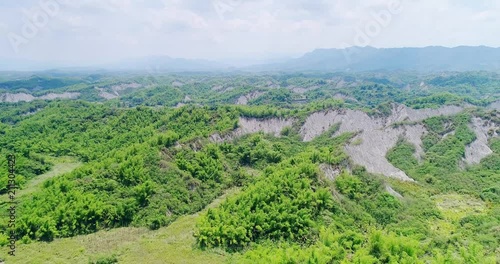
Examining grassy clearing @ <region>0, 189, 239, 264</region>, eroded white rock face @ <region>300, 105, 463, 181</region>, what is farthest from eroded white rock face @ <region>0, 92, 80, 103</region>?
grassy clearing @ <region>0, 189, 239, 264</region>

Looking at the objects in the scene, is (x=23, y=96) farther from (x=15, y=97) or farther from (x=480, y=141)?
(x=480, y=141)

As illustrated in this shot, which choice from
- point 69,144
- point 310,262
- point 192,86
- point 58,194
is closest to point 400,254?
point 310,262

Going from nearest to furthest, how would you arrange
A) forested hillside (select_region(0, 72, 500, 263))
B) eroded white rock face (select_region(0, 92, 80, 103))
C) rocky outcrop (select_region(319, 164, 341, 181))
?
1. forested hillside (select_region(0, 72, 500, 263))
2. rocky outcrop (select_region(319, 164, 341, 181))
3. eroded white rock face (select_region(0, 92, 80, 103))

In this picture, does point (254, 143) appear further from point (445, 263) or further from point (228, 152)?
point (445, 263)

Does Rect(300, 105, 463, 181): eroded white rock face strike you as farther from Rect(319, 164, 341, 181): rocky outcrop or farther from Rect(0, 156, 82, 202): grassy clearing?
Rect(0, 156, 82, 202): grassy clearing

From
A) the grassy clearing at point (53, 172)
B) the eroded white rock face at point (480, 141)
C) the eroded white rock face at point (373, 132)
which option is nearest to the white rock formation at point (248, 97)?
the eroded white rock face at point (373, 132)

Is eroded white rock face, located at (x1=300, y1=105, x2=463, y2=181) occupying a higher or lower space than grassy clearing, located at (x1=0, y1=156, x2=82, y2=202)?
higher

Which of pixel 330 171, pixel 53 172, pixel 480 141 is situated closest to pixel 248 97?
pixel 480 141
